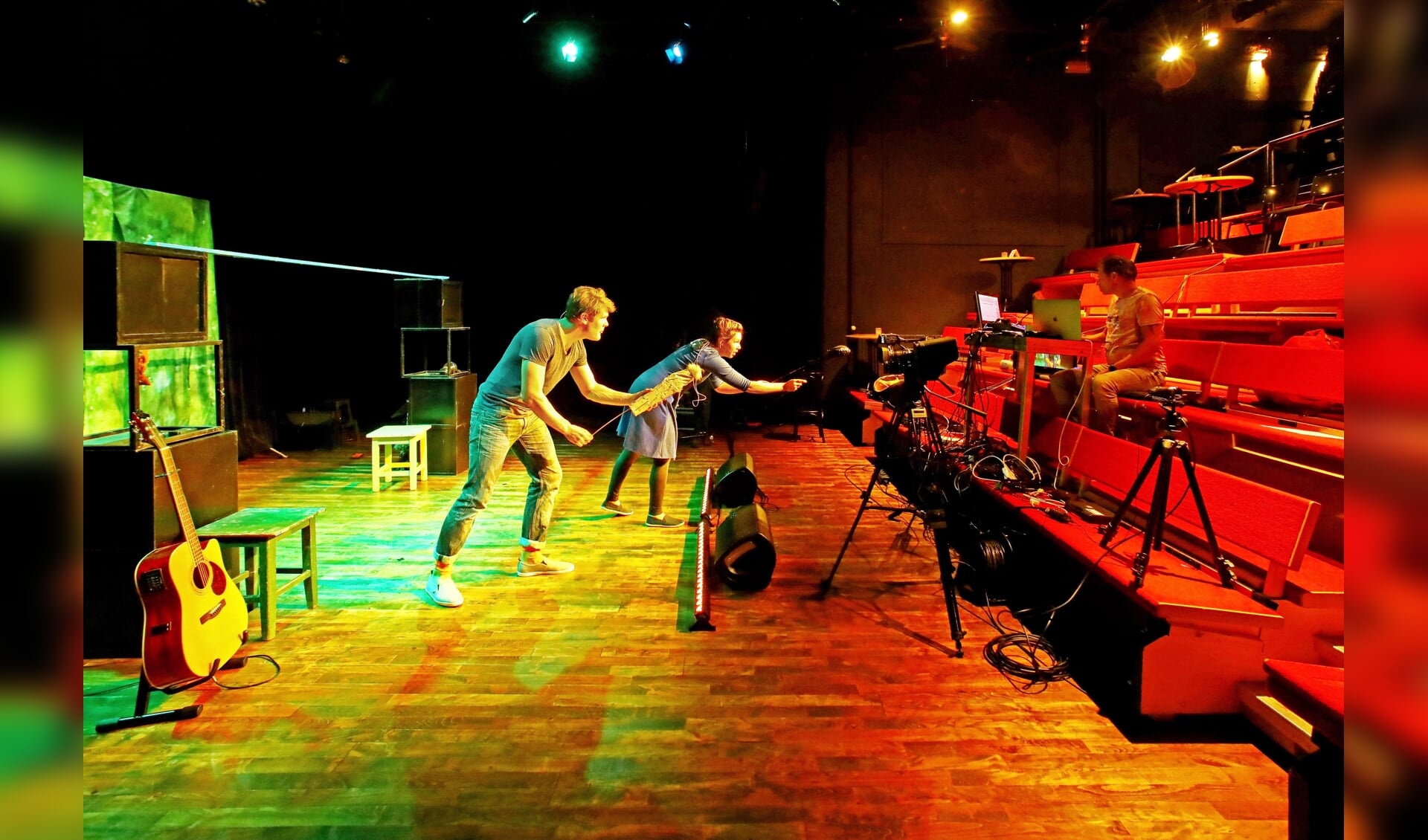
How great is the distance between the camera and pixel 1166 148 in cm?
1009

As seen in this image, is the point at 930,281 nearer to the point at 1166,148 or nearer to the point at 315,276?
the point at 1166,148

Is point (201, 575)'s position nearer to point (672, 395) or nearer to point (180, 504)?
point (180, 504)

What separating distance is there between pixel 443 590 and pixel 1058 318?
3.80 m

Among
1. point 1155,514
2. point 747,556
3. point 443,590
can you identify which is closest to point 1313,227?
point 1155,514

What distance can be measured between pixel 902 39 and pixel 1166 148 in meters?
3.61

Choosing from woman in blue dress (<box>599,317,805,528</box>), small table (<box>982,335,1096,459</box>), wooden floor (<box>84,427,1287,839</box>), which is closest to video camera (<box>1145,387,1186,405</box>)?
wooden floor (<box>84,427,1287,839</box>)

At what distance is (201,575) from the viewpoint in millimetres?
2996

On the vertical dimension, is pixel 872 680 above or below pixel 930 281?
below

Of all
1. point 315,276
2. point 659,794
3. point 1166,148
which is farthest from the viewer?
point 1166,148

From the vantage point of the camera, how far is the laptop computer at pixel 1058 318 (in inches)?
188

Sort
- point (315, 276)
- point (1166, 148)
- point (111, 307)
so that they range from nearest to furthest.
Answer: point (111, 307)
point (315, 276)
point (1166, 148)

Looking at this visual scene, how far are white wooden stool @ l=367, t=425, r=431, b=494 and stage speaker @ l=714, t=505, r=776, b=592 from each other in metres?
3.51
